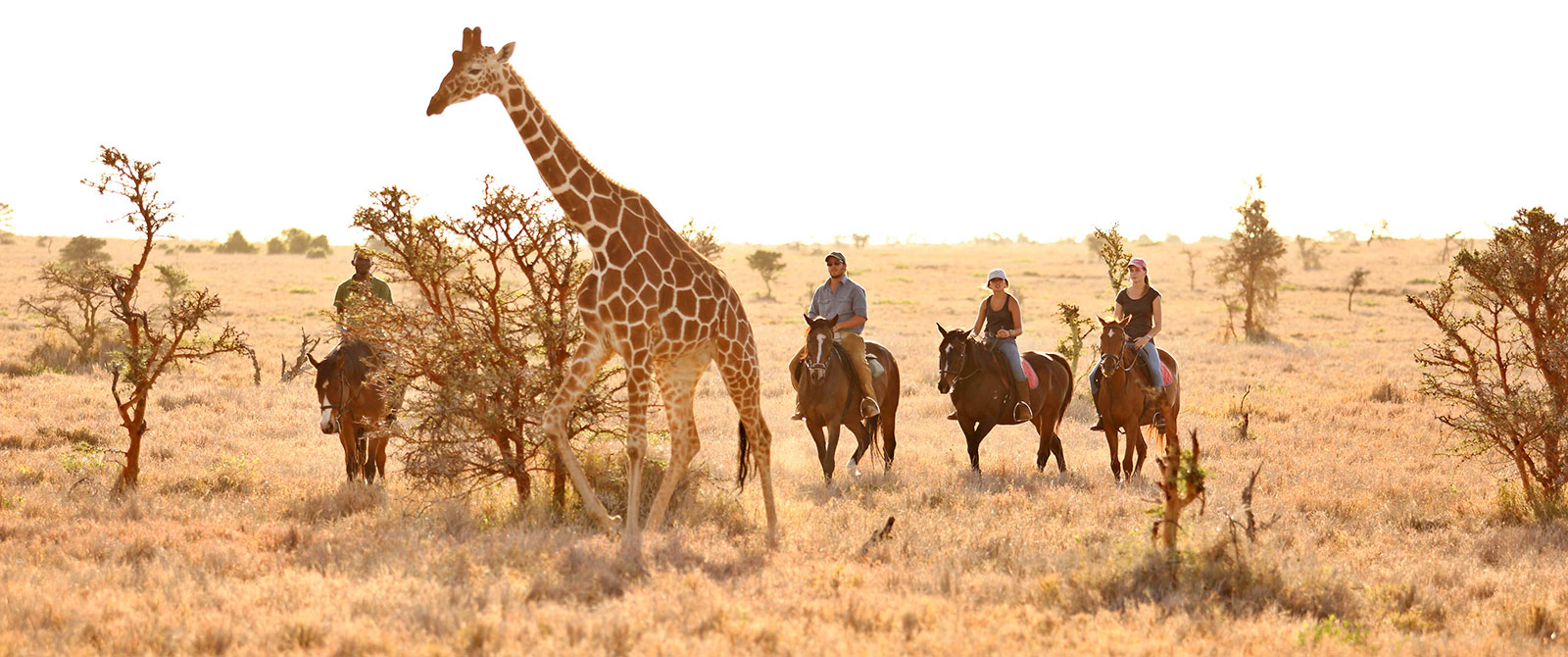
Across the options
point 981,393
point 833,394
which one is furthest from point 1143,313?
point 833,394

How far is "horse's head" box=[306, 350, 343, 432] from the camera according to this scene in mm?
9695

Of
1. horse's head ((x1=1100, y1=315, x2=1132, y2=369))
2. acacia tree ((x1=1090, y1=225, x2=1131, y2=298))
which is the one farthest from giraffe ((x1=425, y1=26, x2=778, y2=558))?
acacia tree ((x1=1090, y1=225, x2=1131, y2=298))

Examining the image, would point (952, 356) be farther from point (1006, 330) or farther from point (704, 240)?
point (704, 240)

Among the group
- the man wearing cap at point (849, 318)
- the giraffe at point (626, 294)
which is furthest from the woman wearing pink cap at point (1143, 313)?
the giraffe at point (626, 294)

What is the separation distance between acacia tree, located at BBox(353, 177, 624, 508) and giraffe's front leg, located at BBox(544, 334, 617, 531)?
814 millimetres

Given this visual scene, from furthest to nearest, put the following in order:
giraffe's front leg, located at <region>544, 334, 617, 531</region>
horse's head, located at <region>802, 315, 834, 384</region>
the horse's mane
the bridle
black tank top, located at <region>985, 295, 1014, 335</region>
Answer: black tank top, located at <region>985, 295, 1014, 335</region> < the bridle < horse's head, located at <region>802, 315, 834, 384</region> < the horse's mane < giraffe's front leg, located at <region>544, 334, 617, 531</region>

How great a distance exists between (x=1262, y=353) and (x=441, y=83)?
81.8ft

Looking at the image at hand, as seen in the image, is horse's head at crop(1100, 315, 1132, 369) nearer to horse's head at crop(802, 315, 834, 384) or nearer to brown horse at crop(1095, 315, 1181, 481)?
brown horse at crop(1095, 315, 1181, 481)

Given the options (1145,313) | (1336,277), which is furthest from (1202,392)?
(1336,277)

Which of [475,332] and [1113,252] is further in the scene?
[1113,252]

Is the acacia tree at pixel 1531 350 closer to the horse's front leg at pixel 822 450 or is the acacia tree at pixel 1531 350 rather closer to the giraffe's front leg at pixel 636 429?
the horse's front leg at pixel 822 450

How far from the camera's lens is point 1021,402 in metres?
12.2

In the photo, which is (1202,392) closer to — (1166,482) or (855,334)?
(855,334)

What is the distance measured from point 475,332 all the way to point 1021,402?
264 inches
